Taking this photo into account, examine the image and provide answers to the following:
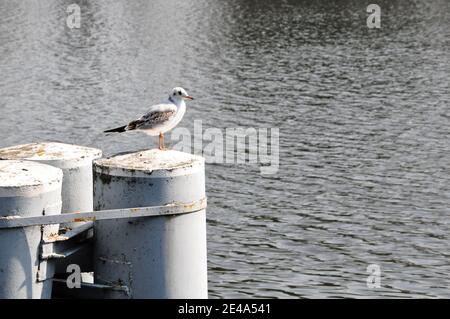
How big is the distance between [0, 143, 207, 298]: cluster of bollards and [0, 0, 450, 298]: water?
11.0 meters

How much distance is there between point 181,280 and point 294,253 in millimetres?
13996

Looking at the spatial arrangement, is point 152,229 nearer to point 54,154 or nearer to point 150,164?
point 150,164

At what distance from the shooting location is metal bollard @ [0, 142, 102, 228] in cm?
1211

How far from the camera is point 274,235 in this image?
26531 mm

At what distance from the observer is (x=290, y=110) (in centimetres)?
4481

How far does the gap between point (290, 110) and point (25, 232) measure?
34.4 meters

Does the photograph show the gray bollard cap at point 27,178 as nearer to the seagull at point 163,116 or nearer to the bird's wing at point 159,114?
the seagull at point 163,116

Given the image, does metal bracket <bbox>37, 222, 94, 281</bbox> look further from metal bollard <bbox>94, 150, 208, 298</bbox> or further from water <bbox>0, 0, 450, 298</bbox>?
water <bbox>0, 0, 450, 298</bbox>

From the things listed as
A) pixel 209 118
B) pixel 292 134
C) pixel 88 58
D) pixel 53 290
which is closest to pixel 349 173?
pixel 292 134
